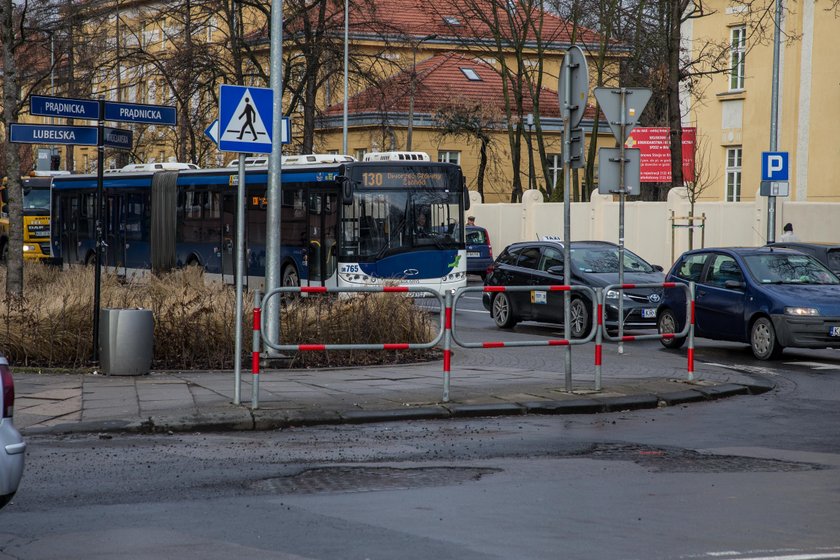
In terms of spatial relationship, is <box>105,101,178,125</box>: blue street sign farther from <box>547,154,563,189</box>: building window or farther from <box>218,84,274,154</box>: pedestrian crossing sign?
<box>547,154,563,189</box>: building window

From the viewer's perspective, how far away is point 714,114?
46656 millimetres

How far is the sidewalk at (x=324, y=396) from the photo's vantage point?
11.1 meters

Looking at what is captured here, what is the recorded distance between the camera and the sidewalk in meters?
11.1

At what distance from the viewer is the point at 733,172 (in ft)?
152

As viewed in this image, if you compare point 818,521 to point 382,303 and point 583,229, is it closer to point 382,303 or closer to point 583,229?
point 382,303

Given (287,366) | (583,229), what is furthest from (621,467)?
(583,229)

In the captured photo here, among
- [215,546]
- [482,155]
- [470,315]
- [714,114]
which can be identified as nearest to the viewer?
[215,546]

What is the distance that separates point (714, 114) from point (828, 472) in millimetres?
38945

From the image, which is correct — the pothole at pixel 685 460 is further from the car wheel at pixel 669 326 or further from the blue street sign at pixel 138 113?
the car wheel at pixel 669 326

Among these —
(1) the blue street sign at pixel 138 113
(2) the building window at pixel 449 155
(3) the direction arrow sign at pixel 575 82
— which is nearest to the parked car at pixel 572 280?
(3) the direction arrow sign at pixel 575 82

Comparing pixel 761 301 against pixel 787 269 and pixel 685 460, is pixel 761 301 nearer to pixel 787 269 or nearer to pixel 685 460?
pixel 787 269

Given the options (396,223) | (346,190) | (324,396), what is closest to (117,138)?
(324,396)

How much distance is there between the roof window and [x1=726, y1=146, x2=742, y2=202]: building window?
18.3 m

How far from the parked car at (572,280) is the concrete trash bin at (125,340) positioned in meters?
8.28
